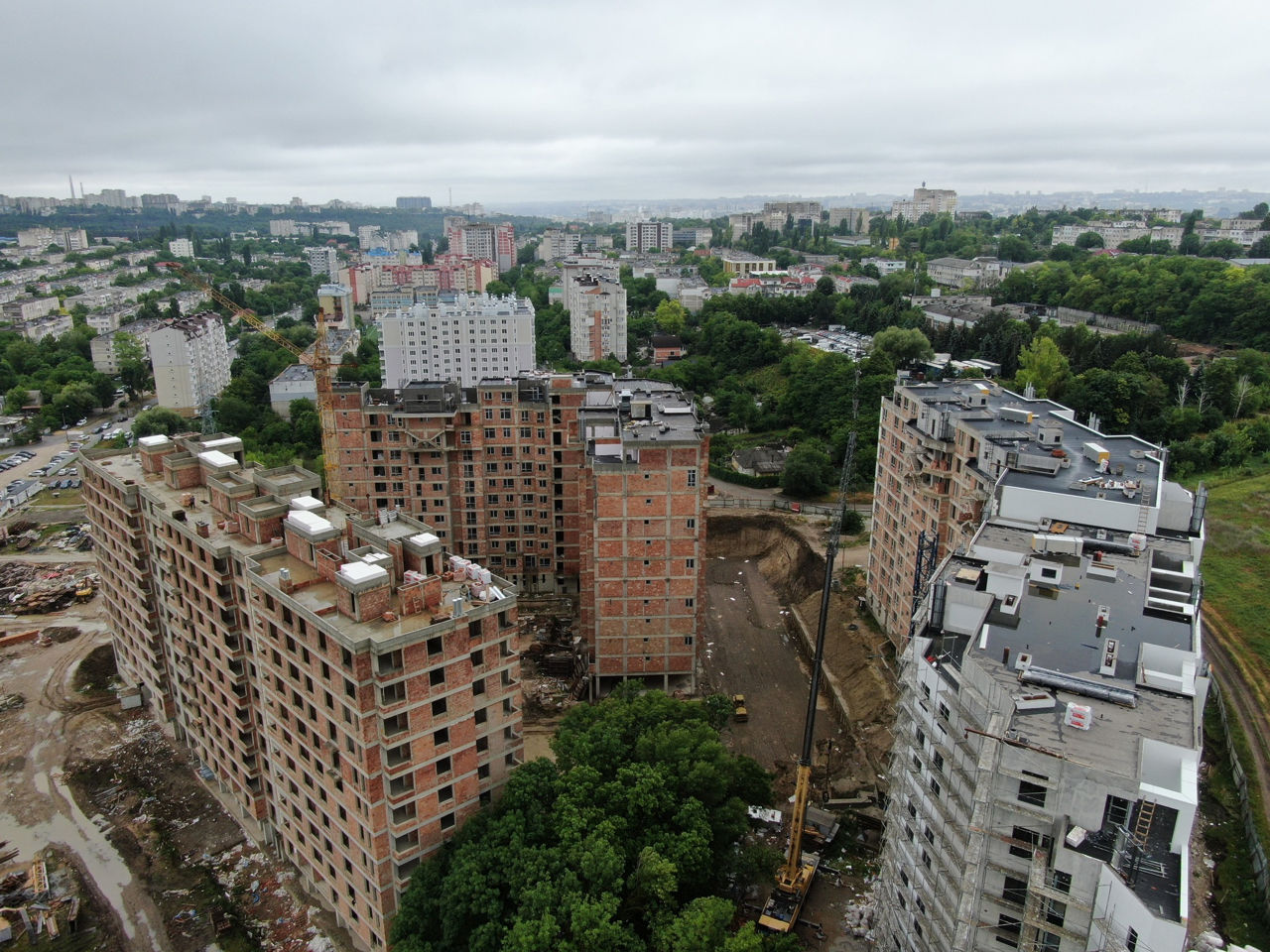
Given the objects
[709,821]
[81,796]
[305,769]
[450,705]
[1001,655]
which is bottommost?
[81,796]

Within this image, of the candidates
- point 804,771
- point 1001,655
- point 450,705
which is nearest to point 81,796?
point 450,705

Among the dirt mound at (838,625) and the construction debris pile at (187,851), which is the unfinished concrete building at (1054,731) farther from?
the construction debris pile at (187,851)

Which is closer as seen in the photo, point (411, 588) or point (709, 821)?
point (411, 588)

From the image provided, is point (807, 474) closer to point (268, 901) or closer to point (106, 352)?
point (268, 901)

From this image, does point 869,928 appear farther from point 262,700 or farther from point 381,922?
point 262,700

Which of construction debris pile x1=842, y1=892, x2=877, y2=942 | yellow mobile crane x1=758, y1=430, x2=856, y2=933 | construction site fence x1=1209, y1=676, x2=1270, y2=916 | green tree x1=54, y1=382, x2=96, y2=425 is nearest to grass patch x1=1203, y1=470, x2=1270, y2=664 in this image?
construction site fence x1=1209, y1=676, x2=1270, y2=916

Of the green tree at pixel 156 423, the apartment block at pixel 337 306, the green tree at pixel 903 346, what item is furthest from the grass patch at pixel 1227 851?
the apartment block at pixel 337 306

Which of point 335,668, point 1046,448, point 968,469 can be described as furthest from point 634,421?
point 335,668
